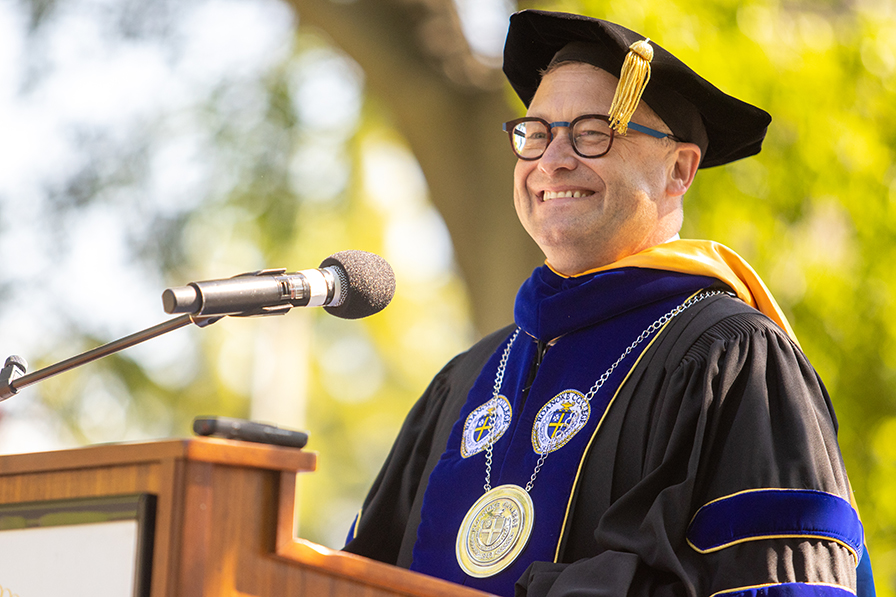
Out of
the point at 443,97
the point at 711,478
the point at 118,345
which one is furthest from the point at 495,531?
the point at 443,97

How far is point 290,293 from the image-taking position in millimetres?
2178

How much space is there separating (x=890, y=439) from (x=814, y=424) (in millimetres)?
3449

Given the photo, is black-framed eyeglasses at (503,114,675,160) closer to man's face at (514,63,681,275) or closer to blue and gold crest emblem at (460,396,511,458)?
man's face at (514,63,681,275)

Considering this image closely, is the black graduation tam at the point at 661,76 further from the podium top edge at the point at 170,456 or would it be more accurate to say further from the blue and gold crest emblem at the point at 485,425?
the podium top edge at the point at 170,456

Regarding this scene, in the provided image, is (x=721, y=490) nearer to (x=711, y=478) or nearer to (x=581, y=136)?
(x=711, y=478)

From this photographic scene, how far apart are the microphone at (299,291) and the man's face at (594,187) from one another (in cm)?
82

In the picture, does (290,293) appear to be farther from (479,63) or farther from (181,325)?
(479,63)

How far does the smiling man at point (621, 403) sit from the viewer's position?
234cm

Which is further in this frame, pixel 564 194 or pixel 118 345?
pixel 564 194

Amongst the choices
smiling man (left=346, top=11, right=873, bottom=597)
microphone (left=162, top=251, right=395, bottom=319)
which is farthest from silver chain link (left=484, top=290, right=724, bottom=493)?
microphone (left=162, top=251, right=395, bottom=319)

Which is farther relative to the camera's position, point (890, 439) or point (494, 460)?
point (890, 439)

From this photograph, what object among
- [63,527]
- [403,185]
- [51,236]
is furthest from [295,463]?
[403,185]

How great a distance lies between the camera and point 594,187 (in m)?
3.16

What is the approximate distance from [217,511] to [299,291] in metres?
0.68
